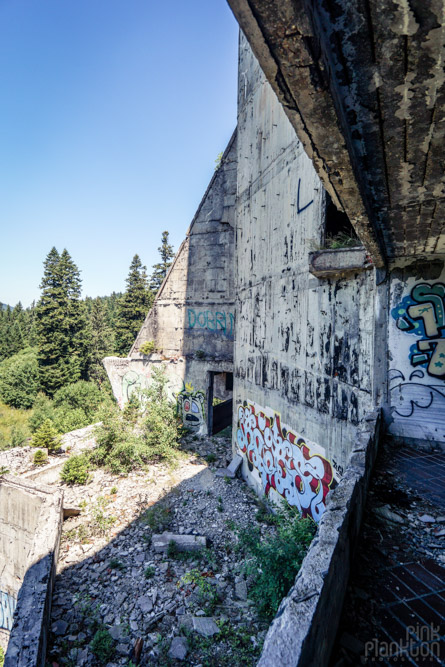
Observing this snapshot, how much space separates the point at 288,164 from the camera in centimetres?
734

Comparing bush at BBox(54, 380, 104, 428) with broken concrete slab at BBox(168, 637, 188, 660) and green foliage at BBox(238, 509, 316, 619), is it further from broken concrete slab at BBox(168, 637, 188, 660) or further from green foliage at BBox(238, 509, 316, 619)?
green foliage at BBox(238, 509, 316, 619)

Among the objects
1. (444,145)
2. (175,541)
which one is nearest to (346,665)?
(444,145)

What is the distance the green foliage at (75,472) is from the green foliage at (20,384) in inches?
684

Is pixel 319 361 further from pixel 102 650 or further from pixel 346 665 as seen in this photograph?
pixel 102 650

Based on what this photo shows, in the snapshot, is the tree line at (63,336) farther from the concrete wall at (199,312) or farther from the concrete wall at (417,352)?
the concrete wall at (417,352)

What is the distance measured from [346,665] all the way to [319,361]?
14.5 feet

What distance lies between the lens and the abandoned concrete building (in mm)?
1265

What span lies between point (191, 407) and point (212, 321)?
369 cm

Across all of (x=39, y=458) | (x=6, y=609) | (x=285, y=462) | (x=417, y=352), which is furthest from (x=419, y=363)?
(x=6, y=609)

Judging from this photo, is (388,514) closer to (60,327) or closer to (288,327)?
(288,327)

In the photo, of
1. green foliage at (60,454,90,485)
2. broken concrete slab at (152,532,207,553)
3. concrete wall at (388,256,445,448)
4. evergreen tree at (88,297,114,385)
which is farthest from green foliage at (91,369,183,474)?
evergreen tree at (88,297,114,385)

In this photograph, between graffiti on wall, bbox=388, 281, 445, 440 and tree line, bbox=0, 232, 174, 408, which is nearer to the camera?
graffiti on wall, bbox=388, 281, 445, 440

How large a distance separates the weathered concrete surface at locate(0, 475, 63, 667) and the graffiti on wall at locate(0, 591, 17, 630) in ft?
0.60

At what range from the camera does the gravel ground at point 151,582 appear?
4711mm
